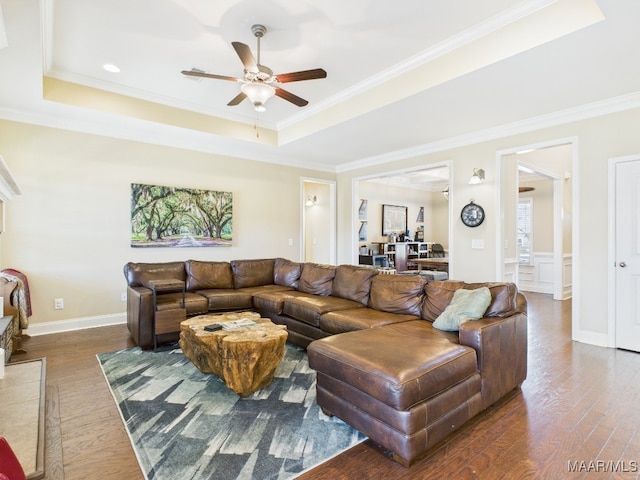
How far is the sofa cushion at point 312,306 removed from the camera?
3.38 meters

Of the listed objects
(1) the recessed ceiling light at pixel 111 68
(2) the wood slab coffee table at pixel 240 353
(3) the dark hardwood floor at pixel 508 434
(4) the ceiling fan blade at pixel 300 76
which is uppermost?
(1) the recessed ceiling light at pixel 111 68

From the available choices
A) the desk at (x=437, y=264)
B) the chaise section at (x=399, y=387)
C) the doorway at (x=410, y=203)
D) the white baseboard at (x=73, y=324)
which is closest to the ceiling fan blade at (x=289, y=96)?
the chaise section at (x=399, y=387)

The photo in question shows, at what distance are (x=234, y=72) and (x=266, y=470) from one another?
388 cm

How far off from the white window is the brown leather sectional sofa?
18.7ft

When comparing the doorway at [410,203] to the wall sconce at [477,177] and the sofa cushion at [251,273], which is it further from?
the sofa cushion at [251,273]

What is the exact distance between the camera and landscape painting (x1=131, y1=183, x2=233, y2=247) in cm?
484

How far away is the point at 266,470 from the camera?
1701 mm

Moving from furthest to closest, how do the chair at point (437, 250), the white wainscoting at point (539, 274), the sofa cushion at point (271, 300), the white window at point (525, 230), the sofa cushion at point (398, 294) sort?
the chair at point (437, 250) → the white window at point (525, 230) → the white wainscoting at point (539, 274) → the sofa cushion at point (271, 300) → the sofa cushion at point (398, 294)

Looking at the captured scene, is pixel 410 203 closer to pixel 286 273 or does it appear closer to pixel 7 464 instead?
pixel 286 273

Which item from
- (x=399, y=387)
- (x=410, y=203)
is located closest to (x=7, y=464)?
(x=399, y=387)

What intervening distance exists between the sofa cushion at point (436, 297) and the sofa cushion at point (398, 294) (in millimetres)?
78

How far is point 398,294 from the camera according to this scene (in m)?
3.30

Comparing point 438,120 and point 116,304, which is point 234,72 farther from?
point 116,304

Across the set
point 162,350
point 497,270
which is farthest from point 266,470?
point 497,270
